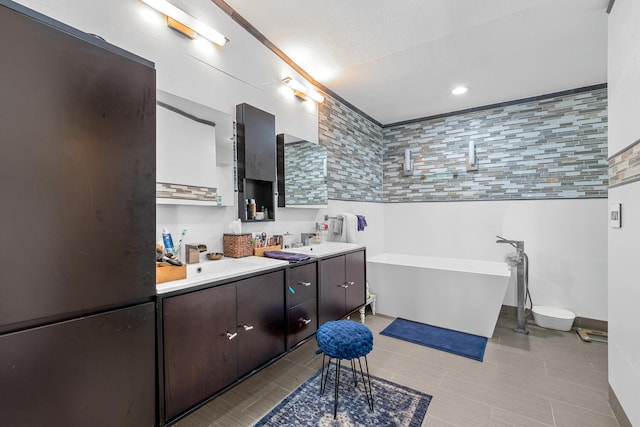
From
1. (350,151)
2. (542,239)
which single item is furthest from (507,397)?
(350,151)

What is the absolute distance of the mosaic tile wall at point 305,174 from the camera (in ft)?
9.15

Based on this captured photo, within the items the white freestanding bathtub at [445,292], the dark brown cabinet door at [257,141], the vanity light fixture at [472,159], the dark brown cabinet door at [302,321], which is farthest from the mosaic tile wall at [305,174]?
the vanity light fixture at [472,159]

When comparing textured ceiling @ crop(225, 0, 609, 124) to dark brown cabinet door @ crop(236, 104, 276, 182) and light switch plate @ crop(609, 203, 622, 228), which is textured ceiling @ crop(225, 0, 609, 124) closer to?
dark brown cabinet door @ crop(236, 104, 276, 182)

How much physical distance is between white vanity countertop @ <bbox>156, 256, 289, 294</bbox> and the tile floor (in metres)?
0.88

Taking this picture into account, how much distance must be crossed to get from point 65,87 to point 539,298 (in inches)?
176

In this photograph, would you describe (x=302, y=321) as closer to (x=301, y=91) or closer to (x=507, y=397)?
(x=507, y=397)

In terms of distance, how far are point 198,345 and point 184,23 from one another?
1.90 meters

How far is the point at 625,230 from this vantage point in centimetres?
165

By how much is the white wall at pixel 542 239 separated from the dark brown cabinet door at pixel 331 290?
199cm

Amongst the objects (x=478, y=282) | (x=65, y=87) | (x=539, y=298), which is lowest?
(x=539, y=298)

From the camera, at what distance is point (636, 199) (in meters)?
1.52

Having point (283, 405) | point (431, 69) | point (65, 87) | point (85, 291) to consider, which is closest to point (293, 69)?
point (431, 69)

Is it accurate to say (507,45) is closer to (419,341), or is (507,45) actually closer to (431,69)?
(431,69)

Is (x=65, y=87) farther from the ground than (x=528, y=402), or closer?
farther from the ground
